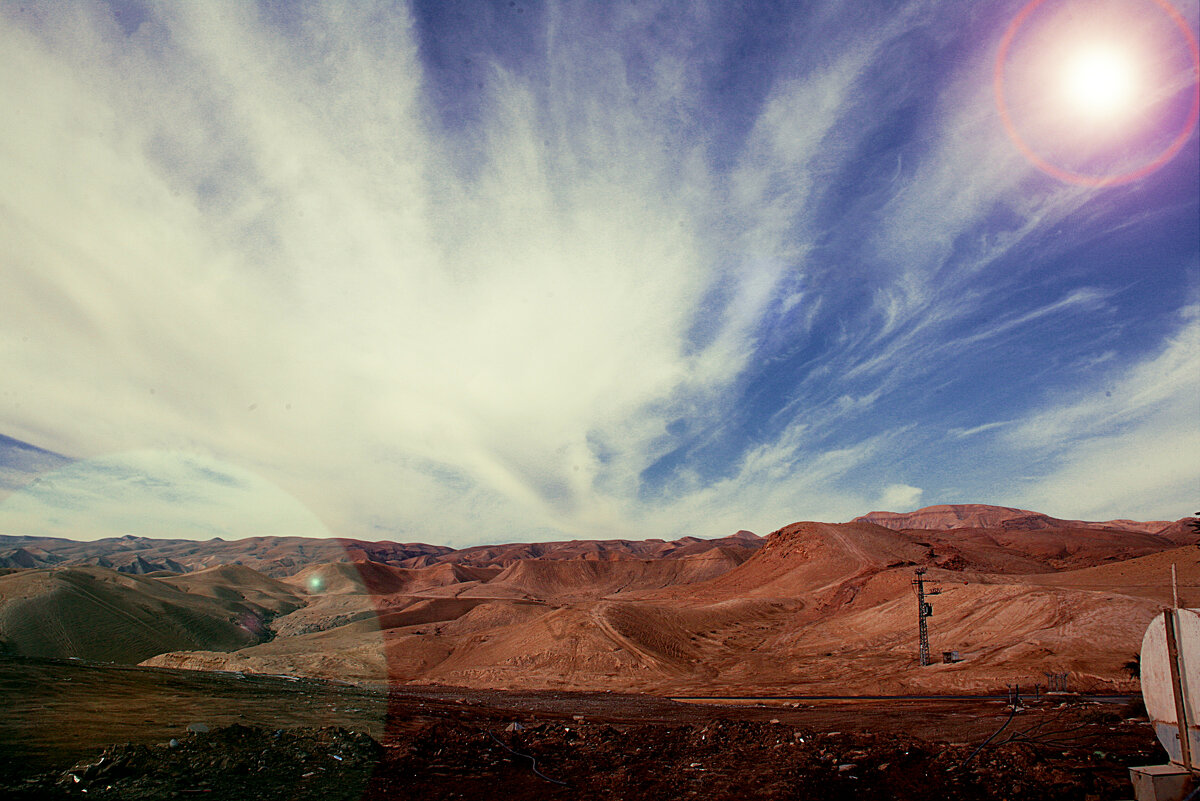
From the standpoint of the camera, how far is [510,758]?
38.3 feet

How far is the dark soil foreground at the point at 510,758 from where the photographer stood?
887 cm

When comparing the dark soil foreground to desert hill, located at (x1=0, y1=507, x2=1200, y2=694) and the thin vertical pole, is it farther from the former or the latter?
desert hill, located at (x1=0, y1=507, x2=1200, y2=694)

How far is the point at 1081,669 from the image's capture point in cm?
2664

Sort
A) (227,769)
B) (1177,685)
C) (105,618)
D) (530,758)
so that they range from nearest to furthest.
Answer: (1177,685), (227,769), (530,758), (105,618)

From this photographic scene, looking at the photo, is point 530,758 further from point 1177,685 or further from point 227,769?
point 1177,685

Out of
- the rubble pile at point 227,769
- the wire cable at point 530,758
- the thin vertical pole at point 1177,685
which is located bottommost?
the wire cable at point 530,758

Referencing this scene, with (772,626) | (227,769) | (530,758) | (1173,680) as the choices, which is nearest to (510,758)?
(530,758)

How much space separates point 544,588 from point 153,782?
391 feet

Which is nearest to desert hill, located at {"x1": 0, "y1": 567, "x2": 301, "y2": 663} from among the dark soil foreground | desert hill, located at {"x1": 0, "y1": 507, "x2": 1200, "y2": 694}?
desert hill, located at {"x1": 0, "y1": 507, "x2": 1200, "y2": 694}

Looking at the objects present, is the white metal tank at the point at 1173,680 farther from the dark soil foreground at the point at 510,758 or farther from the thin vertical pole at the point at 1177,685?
the dark soil foreground at the point at 510,758

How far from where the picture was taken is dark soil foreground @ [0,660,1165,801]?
349 inches

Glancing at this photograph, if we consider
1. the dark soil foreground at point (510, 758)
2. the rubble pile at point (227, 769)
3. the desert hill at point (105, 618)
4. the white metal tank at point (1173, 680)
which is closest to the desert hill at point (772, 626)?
the desert hill at point (105, 618)

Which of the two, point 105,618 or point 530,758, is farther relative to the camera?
point 105,618

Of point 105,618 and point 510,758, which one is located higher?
point 105,618
